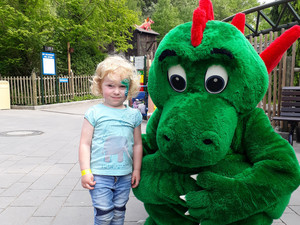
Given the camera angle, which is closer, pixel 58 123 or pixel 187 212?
pixel 187 212

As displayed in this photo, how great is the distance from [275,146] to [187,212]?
646mm

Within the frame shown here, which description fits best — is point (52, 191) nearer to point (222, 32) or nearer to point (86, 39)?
point (222, 32)

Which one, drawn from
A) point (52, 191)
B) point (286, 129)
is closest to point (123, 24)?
point (286, 129)

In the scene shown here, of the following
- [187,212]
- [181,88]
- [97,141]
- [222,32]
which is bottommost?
[187,212]

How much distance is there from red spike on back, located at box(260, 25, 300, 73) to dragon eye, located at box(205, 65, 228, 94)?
50cm

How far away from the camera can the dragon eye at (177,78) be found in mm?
1639

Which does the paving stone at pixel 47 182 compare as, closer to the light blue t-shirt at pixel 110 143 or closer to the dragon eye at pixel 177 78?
the light blue t-shirt at pixel 110 143

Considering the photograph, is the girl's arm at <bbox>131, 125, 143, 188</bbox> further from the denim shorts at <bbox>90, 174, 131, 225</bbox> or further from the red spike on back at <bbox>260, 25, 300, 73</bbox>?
the red spike on back at <bbox>260, 25, 300, 73</bbox>

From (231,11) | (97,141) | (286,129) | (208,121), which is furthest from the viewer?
(231,11)

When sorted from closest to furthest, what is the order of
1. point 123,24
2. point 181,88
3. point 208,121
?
point 208,121, point 181,88, point 123,24

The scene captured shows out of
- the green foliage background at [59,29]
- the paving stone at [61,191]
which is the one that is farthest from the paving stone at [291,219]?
the green foliage background at [59,29]

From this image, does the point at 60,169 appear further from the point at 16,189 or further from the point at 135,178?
the point at 135,178

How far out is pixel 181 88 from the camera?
1.66 metres

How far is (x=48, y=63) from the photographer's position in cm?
1393
